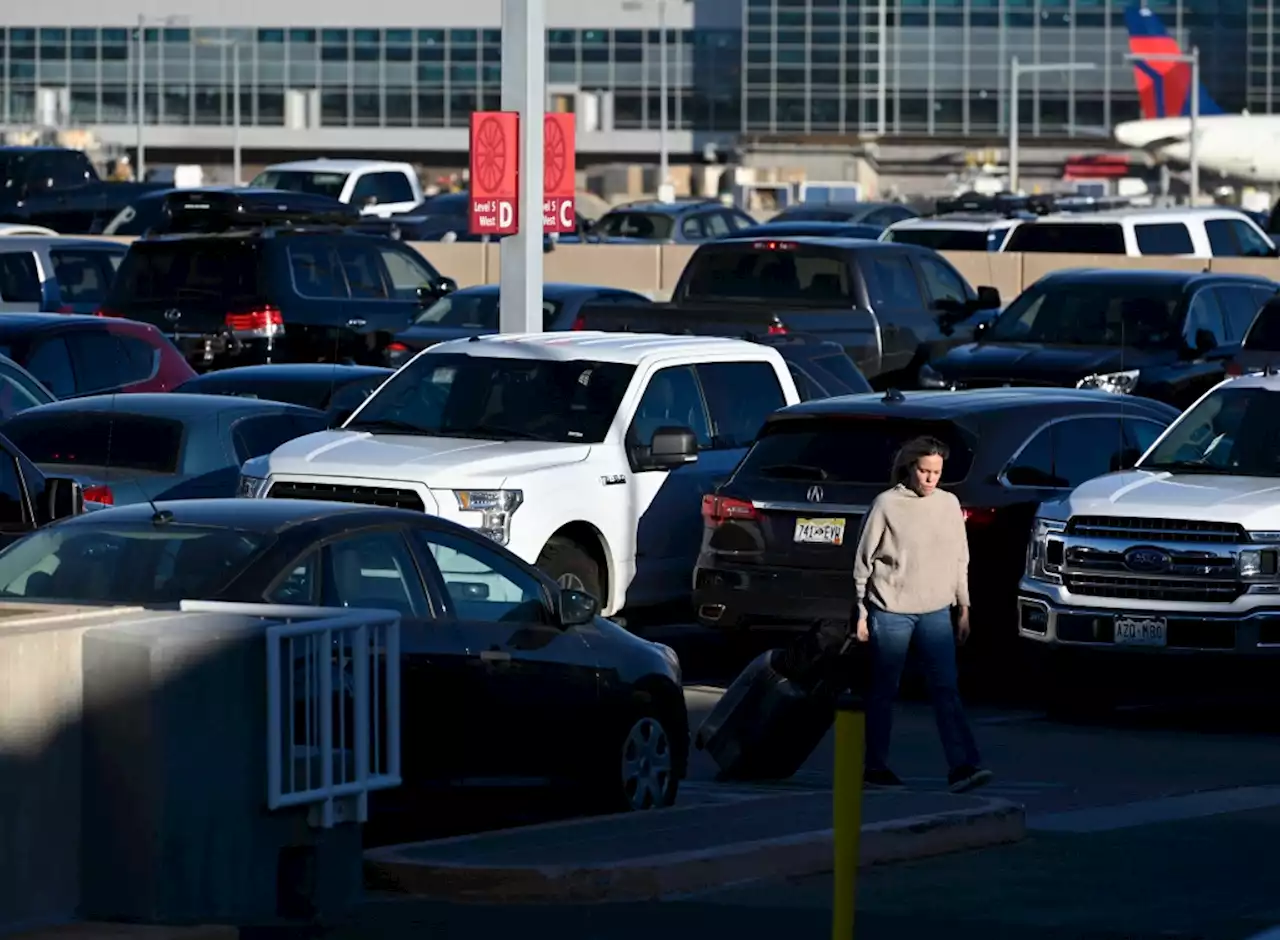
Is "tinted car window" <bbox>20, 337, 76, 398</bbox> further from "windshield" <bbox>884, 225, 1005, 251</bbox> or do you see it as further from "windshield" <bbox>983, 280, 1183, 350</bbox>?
"windshield" <bbox>884, 225, 1005, 251</bbox>

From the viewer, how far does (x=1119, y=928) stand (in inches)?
361

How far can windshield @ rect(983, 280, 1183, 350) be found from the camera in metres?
23.9

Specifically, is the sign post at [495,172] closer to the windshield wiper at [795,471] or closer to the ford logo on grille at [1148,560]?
the windshield wiper at [795,471]

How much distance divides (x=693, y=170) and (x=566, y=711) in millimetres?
92006

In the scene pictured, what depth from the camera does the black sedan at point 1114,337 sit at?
22938 mm

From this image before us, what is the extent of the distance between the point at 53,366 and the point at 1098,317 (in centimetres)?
916

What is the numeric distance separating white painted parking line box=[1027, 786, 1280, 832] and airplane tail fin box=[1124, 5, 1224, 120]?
8006cm

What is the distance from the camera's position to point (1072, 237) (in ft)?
114

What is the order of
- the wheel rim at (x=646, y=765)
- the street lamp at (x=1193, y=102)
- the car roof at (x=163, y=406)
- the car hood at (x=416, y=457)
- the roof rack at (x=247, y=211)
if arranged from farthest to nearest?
the street lamp at (x=1193, y=102)
the roof rack at (x=247, y=211)
the car roof at (x=163, y=406)
the car hood at (x=416, y=457)
the wheel rim at (x=646, y=765)

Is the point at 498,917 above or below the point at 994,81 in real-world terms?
below

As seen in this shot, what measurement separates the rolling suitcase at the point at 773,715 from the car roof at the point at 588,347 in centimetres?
414

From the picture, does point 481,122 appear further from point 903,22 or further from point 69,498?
point 903,22

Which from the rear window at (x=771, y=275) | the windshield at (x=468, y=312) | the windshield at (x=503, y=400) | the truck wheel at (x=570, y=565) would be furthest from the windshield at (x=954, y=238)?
the truck wheel at (x=570, y=565)

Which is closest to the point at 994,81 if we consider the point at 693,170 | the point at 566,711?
the point at 693,170
